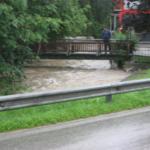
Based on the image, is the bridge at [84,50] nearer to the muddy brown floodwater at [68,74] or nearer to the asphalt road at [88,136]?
the muddy brown floodwater at [68,74]

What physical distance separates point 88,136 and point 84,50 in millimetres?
20927

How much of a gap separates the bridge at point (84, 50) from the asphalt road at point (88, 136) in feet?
62.0

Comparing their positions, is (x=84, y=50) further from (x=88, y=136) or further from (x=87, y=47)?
(x=88, y=136)

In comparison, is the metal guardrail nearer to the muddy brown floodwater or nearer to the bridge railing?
the muddy brown floodwater

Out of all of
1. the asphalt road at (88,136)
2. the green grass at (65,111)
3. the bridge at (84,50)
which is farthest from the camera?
the bridge at (84,50)

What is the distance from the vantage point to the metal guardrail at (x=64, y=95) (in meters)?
8.15

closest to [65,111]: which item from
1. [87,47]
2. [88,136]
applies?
[88,136]

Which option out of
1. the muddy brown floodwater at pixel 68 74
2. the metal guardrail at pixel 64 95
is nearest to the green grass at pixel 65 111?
the metal guardrail at pixel 64 95

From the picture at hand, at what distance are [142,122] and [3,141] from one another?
9.16ft

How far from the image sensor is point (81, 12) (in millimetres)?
29234

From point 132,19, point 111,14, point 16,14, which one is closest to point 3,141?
point 16,14

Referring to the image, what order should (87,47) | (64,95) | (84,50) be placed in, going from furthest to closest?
(84,50) → (87,47) → (64,95)

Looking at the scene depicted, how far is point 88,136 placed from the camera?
291 inches

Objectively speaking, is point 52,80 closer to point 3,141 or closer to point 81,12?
point 81,12
